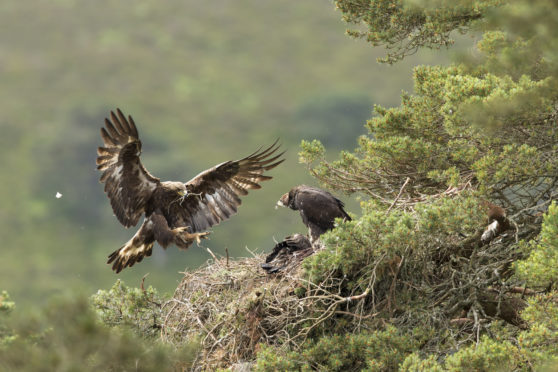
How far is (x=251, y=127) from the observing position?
200ft

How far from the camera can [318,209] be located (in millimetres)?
7668

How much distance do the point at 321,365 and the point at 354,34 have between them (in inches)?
152

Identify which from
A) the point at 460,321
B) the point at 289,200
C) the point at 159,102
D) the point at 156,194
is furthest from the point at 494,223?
the point at 159,102

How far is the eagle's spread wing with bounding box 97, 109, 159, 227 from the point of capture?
23.3 ft

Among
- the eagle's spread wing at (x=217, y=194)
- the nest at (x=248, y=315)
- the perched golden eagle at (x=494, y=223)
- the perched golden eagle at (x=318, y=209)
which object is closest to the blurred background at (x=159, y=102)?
the eagle's spread wing at (x=217, y=194)

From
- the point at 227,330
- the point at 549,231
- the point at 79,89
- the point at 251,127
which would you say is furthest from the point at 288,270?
the point at 79,89

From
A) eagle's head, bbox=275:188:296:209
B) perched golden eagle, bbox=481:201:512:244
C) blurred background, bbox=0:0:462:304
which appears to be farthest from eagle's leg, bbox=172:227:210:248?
blurred background, bbox=0:0:462:304

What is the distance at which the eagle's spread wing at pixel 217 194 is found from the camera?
8578 millimetres

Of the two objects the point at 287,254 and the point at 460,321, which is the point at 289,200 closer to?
the point at 287,254

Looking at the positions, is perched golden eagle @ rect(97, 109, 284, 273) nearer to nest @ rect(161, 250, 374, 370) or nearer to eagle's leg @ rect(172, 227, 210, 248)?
eagle's leg @ rect(172, 227, 210, 248)

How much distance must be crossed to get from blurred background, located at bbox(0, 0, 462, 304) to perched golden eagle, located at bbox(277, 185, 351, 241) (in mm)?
36790

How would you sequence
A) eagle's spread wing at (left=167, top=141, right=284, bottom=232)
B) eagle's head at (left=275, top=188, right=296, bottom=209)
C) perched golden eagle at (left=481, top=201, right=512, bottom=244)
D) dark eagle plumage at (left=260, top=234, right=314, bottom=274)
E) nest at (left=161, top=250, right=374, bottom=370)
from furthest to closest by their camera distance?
eagle's spread wing at (left=167, top=141, right=284, bottom=232) < eagle's head at (left=275, top=188, right=296, bottom=209) < dark eagle plumage at (left=260, top=234, right=314, bottom=274) < nest at (left=161, top=250, right=374, bottom=370) < perched golden eagle at (left=481, top=201, right=512, bottom=244)

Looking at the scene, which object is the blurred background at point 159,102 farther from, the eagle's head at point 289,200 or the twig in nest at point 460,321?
the twig in nest at point 460,321

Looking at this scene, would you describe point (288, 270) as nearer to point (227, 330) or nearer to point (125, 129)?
point (227, 330)
